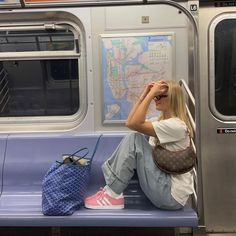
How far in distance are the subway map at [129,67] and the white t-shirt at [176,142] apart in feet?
2.60

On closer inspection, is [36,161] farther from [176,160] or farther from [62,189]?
[176,160]

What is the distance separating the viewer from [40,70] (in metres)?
3.84

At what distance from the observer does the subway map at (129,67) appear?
12.0 feet

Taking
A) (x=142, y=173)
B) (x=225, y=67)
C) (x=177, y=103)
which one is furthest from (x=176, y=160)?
(x=225, y=67)

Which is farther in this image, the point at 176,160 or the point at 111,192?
the point at 111,192

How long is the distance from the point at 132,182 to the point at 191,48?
1.21 m

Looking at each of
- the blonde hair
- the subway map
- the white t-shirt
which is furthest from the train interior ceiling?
the white t-shirt

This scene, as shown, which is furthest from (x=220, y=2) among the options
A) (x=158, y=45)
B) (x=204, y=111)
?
(x=204, y=111)

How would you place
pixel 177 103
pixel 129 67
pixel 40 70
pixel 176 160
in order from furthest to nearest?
pixel 40 70 → pixel 129 67 → pixel 177 103 → pixel 176 160

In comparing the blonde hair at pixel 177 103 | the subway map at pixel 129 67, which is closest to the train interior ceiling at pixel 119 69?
the subway map at pixel 129 67

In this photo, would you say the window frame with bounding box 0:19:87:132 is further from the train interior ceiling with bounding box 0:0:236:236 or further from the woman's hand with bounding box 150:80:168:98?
the woman's hand with bounding box 150:80:168:98

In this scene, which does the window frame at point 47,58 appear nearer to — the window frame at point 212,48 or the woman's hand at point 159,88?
the woman's hand at point 159,88

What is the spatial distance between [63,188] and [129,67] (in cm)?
127

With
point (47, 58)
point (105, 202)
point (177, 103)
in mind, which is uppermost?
point (47, 58)
